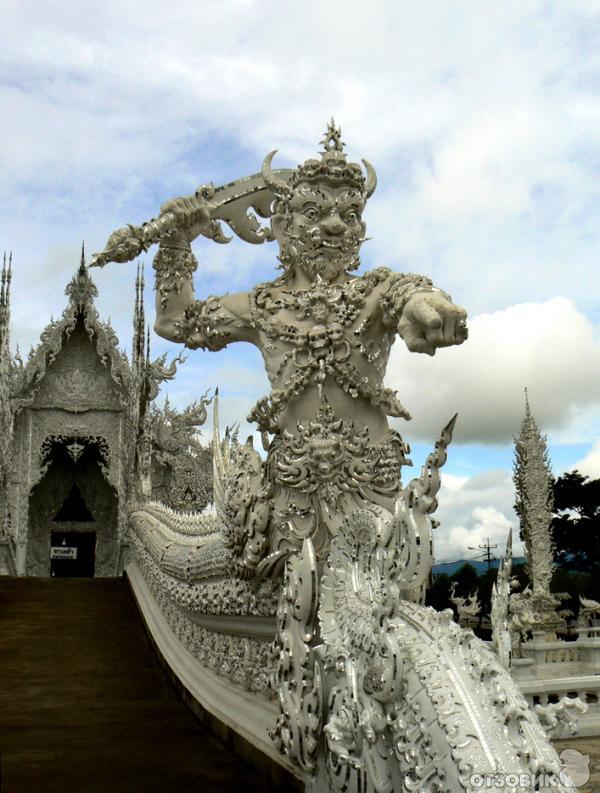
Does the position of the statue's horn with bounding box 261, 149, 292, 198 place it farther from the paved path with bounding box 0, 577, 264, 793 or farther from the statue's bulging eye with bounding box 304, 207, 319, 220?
the paved path with bounding box 0, 577, 264, 793

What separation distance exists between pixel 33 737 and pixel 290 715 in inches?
64.1

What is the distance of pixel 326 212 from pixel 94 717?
2663 mm

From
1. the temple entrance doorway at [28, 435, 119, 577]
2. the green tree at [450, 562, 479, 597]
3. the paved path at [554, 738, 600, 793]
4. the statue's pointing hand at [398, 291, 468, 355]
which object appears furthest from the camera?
the green tree at [450, 562, 479, 597]

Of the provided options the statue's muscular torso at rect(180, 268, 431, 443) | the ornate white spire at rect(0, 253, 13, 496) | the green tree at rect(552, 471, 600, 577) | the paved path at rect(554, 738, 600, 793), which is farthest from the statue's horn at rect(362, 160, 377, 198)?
the green tree at rect(552, 471, 600, 577)

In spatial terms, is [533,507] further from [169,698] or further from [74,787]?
[74,787]

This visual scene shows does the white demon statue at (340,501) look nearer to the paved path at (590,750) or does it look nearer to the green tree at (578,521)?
the paved path at (590,750)

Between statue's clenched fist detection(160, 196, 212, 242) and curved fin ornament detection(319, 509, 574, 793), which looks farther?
statue's clenched fist detection(160, 196, 212, 242)

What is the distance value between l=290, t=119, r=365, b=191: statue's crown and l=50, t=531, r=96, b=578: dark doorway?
1709 centimetres

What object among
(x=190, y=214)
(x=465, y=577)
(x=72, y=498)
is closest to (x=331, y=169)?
(x=190, y=214)

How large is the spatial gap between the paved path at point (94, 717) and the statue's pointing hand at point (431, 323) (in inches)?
59.4

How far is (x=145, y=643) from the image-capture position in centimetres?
599

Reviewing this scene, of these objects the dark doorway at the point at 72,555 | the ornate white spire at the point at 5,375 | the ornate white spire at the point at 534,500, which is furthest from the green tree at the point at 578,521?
the ornate white spire at the point at 5,375

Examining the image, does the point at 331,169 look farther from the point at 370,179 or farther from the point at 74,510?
the point at 74,510

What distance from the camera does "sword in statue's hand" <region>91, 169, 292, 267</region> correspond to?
3004 mm
